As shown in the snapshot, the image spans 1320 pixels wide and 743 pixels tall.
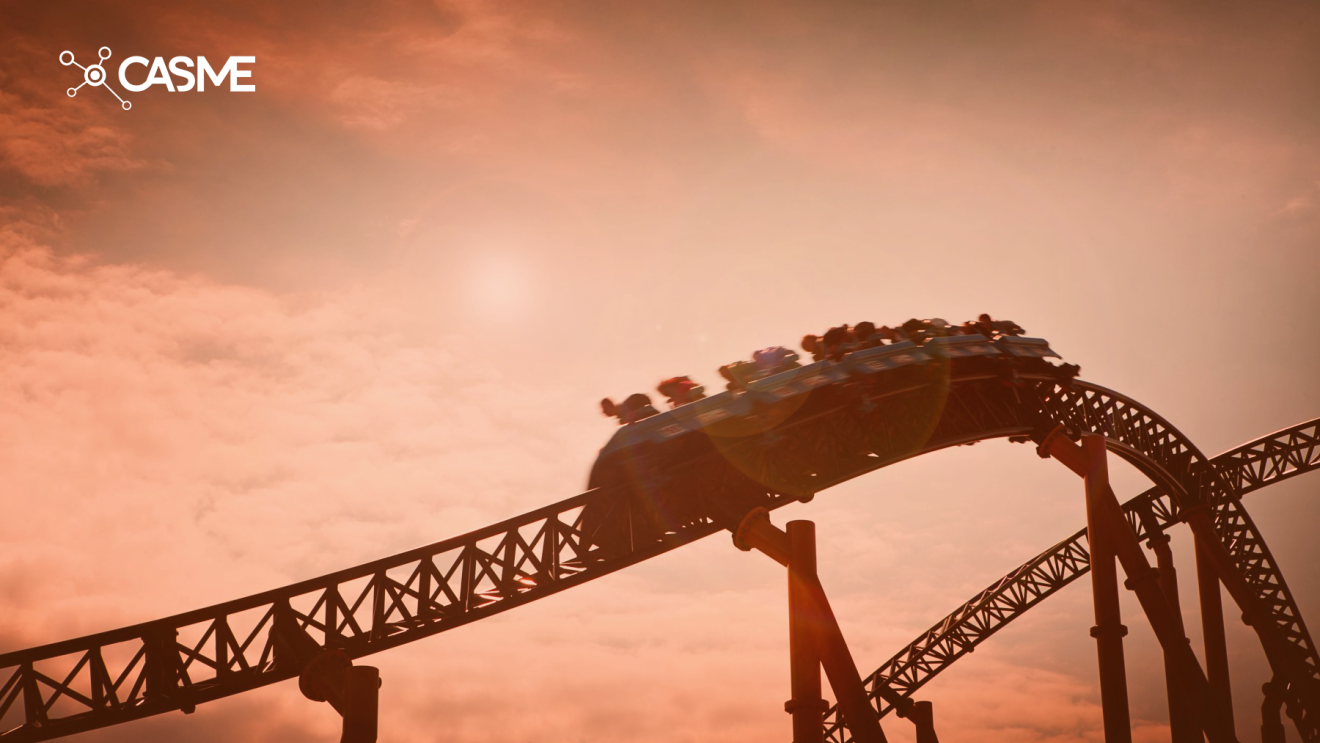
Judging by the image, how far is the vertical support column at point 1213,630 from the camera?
21.2 m

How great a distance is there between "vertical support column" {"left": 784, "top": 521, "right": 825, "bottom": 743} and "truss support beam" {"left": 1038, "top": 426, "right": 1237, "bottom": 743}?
6406mm

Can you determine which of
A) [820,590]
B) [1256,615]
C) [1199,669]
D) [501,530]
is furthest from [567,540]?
[1256,615]

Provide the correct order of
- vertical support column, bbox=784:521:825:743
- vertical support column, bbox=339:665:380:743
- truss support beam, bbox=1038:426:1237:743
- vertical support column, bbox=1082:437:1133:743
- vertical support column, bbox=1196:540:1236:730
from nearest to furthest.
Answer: vertical support column, bbox=339:665:380:743, vertical support column, bbox=784:521:825:743, vertical support column, bbox=1082:437:1133:743, truss support beam, bbox=1038:426:1237:743, vertical support column, bbox=1196:540:1236:730

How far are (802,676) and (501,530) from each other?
4181 millimetres

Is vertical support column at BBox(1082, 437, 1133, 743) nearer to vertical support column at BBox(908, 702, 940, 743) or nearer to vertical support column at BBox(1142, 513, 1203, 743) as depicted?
vertical support column at BBox(1142, 513, 1203, 743)

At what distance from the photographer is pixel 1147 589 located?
17.7m

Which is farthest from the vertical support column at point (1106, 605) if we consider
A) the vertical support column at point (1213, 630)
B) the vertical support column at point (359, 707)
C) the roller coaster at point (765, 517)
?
the vertical support column at point (359, 707)

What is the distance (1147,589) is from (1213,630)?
17.4 ft

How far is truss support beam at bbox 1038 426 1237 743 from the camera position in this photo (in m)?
17.4

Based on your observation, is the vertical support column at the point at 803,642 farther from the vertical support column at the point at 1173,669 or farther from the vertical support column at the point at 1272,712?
the vertical support column at the point at 1272,712

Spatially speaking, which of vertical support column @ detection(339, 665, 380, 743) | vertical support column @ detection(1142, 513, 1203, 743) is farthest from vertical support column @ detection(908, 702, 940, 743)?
vertical support column @ detection(339, 665, 380, 743)

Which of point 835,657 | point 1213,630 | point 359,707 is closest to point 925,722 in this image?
point 1213,630

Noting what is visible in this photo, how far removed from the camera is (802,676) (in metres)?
13.4

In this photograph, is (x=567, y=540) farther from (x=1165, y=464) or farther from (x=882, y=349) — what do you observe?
(x=1165, y=464)
